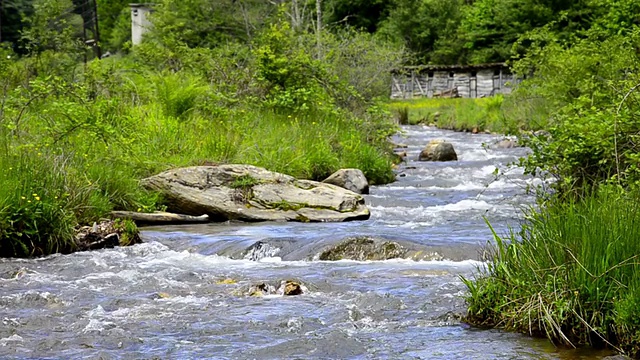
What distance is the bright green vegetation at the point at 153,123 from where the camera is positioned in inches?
347

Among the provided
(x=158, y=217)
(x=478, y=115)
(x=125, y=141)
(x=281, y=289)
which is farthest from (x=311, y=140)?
(x=478, y=115)

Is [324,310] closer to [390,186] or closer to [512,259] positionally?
[512,259]

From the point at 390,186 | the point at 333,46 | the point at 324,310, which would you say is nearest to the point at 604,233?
the point at 324,310

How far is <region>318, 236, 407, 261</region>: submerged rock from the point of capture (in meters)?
8.56

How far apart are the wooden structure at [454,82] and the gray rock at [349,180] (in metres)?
39.0

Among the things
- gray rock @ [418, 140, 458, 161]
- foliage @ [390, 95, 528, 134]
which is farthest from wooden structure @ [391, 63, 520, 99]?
gray rock @ [418, 140, 458, 161]

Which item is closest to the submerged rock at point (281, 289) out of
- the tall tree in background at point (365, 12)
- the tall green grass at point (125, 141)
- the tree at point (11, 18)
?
the tall green grass at point (125, 141)

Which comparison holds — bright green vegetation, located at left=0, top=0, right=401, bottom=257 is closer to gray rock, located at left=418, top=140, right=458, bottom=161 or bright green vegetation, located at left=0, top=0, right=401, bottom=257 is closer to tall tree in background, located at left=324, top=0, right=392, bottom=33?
gray rock, located at left=418, top=140, right=458, bottom=161

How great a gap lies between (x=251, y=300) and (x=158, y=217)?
179 inches

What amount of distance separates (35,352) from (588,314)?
3.47 m

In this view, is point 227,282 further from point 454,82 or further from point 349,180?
point 454,82

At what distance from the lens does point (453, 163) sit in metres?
19.4

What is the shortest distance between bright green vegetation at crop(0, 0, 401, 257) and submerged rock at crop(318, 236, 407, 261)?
2.78m

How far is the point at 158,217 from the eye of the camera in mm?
10812
